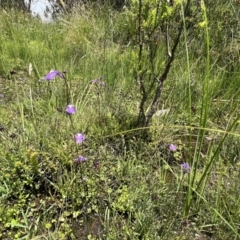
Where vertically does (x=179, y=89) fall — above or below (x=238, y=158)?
above

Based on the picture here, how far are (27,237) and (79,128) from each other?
2.32ft

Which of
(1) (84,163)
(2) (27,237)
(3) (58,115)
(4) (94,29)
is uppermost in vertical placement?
(4) (94,29)

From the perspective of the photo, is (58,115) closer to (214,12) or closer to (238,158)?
(238,158)

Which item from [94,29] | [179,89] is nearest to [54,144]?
[179,89]

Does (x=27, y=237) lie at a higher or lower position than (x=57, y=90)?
lower

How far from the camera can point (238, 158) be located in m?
1.87

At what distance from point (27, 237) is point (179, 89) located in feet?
5.00

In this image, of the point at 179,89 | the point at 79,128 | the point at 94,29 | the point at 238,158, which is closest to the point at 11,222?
the point at 79,128

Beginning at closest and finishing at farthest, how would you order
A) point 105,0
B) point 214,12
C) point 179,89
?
1. point 179,89
2. point 214,12
3. point 105,0

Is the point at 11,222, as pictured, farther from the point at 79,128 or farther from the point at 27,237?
the point at 79,128

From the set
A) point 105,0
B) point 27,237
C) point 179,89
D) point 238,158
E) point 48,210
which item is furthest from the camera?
point 105,0

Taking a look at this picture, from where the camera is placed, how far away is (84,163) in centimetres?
167

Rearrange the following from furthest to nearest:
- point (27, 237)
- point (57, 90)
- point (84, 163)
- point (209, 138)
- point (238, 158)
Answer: point (57, 90) < point (209, 138) < point (238, 158) < point (84, 163) < point (27, 237)

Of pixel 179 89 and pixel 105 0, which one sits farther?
pixel 105 0
